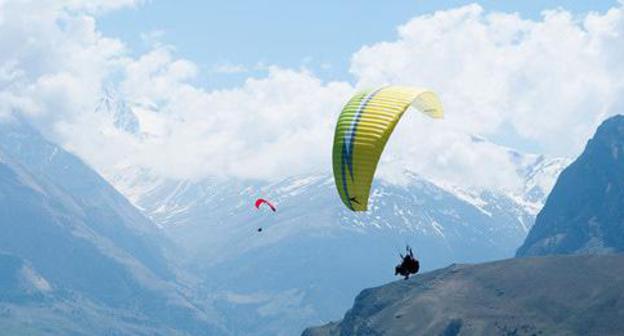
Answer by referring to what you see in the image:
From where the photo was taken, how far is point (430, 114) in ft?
310

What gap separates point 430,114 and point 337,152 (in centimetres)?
1059

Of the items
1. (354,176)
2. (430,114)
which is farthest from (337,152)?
(430,114)

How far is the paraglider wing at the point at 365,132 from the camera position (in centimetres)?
9219

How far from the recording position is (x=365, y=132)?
303 ft

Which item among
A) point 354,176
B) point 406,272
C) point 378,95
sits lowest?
point 406,272

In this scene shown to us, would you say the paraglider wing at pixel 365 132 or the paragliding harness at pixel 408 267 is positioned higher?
the paraglider wing at pixel 365 132

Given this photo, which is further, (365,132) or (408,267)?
(408,267)

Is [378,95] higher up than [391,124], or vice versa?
[378,95]

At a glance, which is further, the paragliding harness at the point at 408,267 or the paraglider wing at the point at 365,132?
the paragliding harness at the point at 408,267

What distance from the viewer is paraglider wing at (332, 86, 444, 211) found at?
92.2 meters

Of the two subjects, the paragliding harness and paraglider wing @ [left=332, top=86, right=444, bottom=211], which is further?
the paragliding harness

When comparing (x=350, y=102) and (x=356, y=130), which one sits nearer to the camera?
(x=356, y=130)

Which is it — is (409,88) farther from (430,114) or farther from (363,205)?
(363,205)

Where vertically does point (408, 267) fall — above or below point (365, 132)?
below
